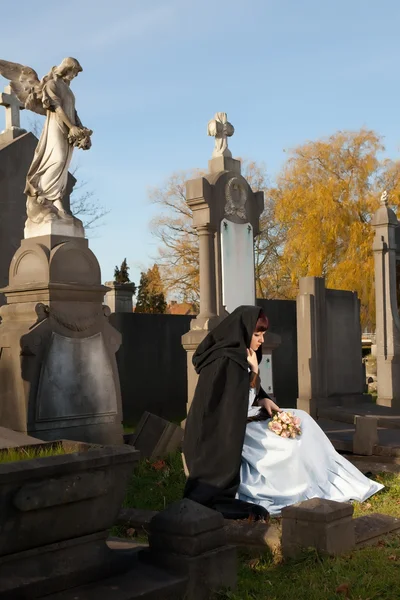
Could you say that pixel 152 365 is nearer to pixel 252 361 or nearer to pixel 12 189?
pixel 12 189

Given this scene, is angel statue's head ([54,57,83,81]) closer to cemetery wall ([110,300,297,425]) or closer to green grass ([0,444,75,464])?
green grass ([0,444,75,464])

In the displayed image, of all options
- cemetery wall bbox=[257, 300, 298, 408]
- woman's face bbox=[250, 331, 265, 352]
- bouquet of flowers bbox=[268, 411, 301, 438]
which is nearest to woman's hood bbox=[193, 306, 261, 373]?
woman's face bbox=[250, 331, 265, 352]

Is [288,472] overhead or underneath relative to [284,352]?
underneath

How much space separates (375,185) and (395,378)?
606 inches

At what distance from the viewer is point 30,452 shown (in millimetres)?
4152

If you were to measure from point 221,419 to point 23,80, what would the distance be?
14.7 ft

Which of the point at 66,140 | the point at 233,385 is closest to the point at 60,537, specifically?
the point at 233,385

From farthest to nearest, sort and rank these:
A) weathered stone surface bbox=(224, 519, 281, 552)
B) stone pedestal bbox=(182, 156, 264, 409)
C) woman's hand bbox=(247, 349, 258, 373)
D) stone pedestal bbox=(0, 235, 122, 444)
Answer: stone pedestal bbox=(182, 156, 264, 409)
stone pedestal bbox=(0, 235, 122, 444)
woman's hand bbox=(247, 349, 258, 373)
weathered stone surface bbox=(224, 519, 281, 552)

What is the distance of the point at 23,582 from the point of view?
3.46 metres

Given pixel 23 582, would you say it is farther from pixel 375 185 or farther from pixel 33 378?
pixel 375 185

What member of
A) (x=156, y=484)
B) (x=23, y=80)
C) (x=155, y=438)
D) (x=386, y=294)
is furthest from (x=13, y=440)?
(x=386, y=294)

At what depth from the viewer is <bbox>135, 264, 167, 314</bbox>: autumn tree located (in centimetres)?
3312

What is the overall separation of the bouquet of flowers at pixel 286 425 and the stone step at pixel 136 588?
2.45m

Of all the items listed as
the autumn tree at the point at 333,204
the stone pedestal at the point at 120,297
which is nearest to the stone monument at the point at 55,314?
the stone pedestal at the point at 120,297
